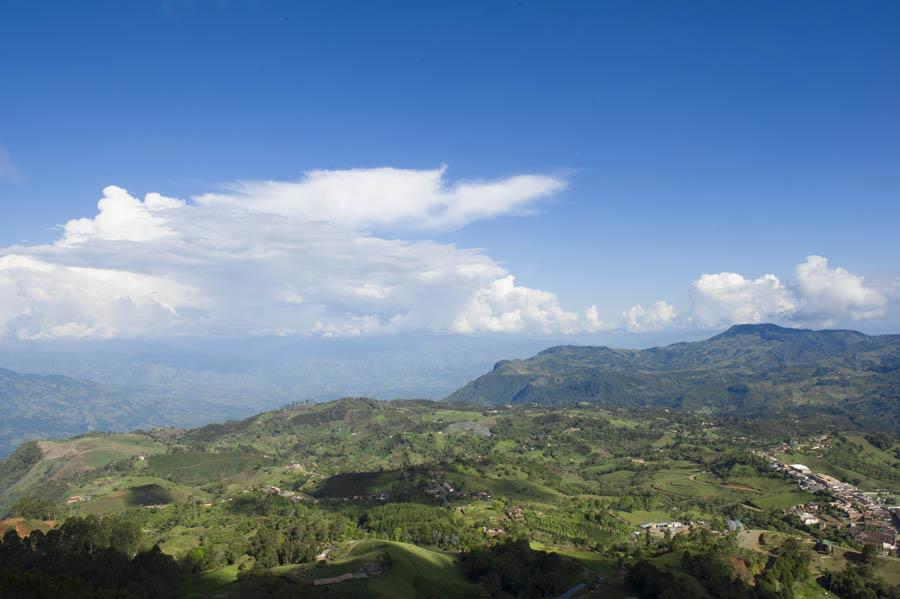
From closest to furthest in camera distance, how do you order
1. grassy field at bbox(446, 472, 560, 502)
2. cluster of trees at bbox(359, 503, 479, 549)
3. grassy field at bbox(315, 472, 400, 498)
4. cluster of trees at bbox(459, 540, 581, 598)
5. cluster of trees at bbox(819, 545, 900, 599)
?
cluster of trees at bbox(459, 540, 581, 598), cluster of trees at bbox(819, 545, 900, 599), cluster of trees at bbox(359, 503, 479, 549), grassy field at bbox(315, 472, 400, 498), grassy field at bbox(446, 472, 560, 502)

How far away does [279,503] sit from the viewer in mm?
134250

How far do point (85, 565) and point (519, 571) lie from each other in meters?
54.5

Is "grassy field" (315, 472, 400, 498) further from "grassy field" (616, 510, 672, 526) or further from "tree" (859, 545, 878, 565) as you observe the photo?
"tree" (859, 545, 878, 565)

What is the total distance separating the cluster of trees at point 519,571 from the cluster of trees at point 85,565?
134 ft

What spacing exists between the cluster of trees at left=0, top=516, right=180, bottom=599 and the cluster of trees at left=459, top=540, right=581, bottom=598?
4071cm

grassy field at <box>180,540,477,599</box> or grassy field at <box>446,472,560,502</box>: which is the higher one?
grassy field at <box>180,540,477,599</box>

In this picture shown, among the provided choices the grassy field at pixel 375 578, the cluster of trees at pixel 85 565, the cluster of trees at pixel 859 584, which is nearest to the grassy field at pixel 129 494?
the cluster of trees at pixel 85 565

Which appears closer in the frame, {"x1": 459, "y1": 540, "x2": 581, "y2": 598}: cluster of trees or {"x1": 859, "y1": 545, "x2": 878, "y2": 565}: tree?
{"x1": 459, "y1": 540, "x2": 581, "y2": 598}: cluster of trees

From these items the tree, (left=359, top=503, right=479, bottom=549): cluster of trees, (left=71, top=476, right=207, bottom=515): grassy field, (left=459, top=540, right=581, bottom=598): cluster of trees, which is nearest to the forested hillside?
(left=459, top=540, right=581, bottom=598): cluster of trees

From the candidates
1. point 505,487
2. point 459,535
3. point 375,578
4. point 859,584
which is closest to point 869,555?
point 859,584

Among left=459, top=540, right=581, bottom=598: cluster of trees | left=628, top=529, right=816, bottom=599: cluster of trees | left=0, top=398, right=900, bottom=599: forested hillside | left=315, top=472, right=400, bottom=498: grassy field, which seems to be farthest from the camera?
left=315, top=472, right=400, bottom=498: grassy field

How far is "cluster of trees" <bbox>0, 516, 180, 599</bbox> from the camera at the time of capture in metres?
48.9

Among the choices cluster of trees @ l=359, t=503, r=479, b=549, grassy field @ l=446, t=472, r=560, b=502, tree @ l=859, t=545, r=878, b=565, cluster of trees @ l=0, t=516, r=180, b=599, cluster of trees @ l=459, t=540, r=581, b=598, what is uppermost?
cluster of trees @ l=0, t=516, r=180, b=599

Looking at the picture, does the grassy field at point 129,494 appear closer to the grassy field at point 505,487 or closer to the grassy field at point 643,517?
the grassy field at point 505,487
